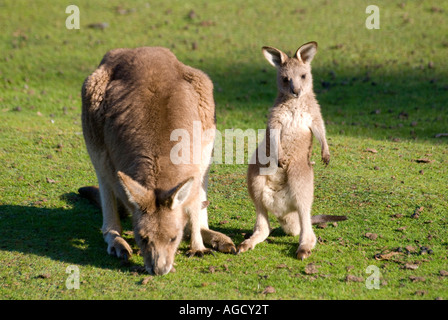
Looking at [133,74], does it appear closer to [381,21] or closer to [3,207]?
[3,207]

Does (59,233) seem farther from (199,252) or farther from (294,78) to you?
(294,78)

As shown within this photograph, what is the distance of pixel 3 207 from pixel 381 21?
9.61 meters

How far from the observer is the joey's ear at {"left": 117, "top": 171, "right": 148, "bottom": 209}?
3897mm

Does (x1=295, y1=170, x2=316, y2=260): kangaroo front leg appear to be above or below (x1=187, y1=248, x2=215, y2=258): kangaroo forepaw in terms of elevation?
above

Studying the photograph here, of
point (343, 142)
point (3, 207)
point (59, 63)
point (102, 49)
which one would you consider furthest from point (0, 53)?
point (343, 142)

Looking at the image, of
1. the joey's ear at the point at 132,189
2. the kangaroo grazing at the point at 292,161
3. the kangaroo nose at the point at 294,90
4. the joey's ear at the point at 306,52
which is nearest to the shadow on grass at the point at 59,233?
the joey's ear at the point at 132,189

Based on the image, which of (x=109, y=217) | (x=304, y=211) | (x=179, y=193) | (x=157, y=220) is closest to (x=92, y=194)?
(x=109, y=217)

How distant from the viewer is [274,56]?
521 cm

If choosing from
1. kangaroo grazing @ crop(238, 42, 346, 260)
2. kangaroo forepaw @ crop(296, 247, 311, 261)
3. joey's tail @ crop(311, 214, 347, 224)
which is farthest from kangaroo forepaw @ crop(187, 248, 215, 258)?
joey's tail @ crop(311, 214, 347, 224)

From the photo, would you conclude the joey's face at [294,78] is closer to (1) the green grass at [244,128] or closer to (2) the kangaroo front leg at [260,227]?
(2) the kangaroo front leg at [260,227]

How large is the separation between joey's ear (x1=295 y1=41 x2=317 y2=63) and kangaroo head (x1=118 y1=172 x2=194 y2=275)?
72.3 inches

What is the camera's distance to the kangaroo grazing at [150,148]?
4.09 meters

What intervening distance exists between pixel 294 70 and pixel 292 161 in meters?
0.83

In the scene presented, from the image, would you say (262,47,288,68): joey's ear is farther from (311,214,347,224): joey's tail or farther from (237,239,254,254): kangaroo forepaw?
(237,239,254,254): kangaroo forepaw
